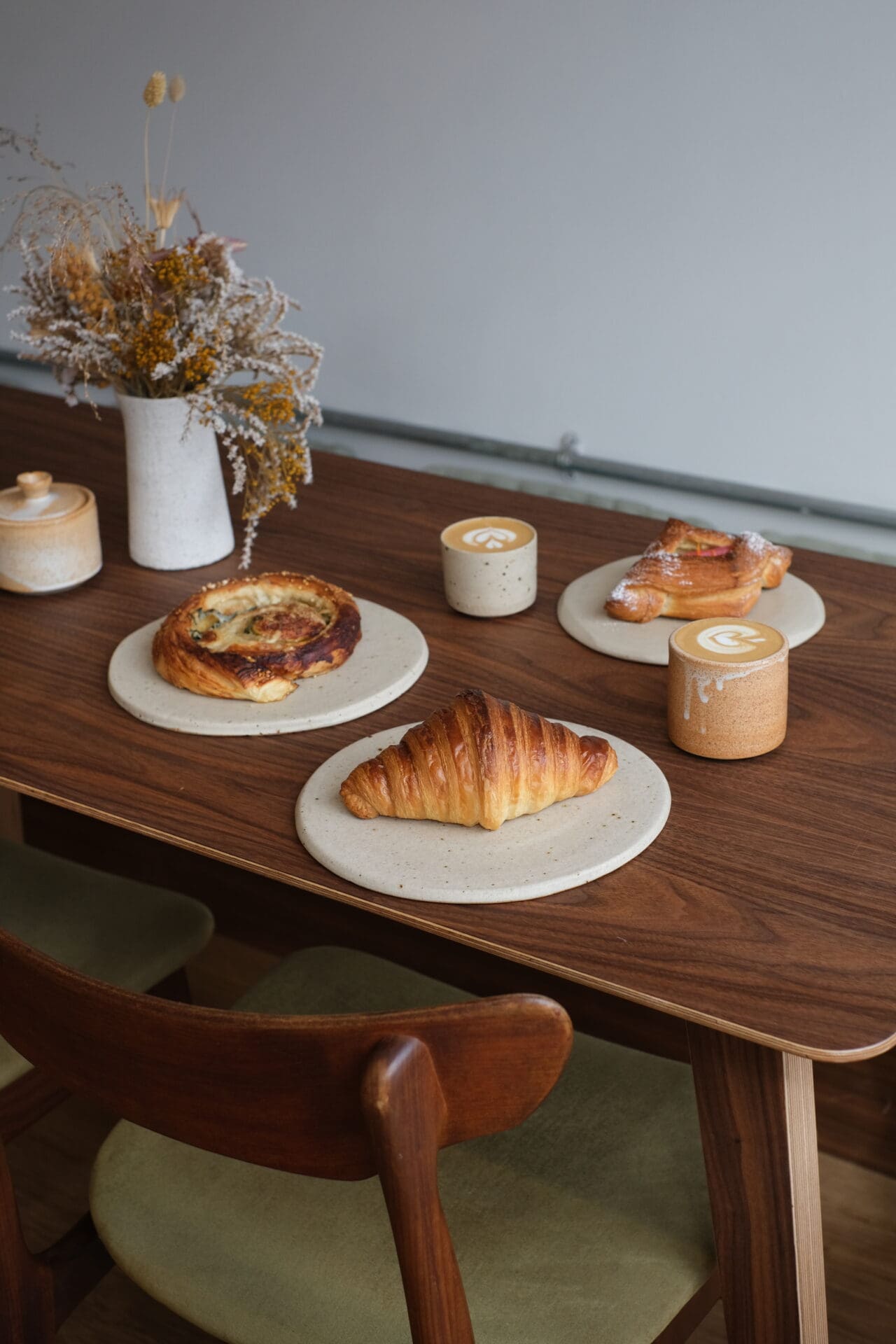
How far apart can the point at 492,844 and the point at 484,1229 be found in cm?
34

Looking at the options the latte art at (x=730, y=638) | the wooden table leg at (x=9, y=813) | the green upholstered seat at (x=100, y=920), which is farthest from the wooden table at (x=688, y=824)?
the wooden table leg at (x=9, y=813)

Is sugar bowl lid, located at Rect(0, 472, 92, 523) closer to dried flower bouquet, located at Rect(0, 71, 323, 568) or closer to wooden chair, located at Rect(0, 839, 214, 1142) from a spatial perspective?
dried flower bouquet, located at Rect(0, 71, 323, 568)

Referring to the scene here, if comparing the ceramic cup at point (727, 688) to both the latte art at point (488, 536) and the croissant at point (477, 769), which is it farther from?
the latte art at point (488, 536)

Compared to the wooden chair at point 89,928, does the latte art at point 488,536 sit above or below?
above

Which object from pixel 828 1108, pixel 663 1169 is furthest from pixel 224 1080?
pixel 828 1108

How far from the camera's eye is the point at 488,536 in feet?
4.79

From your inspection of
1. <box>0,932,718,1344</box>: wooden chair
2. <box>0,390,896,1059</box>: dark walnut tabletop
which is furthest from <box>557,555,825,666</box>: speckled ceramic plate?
<box>0,932,718,1344</box>: wooden chair

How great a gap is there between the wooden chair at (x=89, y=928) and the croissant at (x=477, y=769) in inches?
18.8

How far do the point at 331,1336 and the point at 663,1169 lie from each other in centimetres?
32

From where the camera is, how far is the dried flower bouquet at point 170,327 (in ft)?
4.76

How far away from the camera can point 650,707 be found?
1267mm

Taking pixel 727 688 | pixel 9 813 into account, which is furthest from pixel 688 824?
pixel 9 813

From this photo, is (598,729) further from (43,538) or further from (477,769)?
(43,538)

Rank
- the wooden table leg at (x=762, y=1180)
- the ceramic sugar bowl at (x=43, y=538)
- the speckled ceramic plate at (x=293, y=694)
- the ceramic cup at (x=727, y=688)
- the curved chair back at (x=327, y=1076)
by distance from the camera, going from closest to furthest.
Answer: the curved chair back at (x=327, y=1076), the wooden table leg at (x=762, y=1180), the ceramic cup at (x=727, y=688), the speckled ceramic plate at (x=293, y=694), the ceramic sugar bowl at (x=43, y=538)
